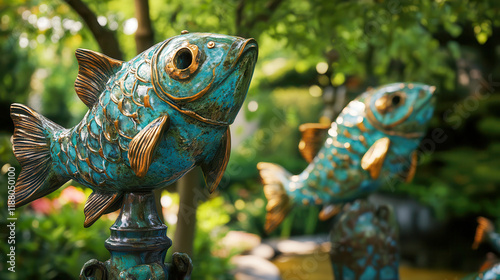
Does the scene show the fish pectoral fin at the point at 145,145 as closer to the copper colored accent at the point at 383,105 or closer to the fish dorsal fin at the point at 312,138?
the copper colored accent at the point at 383,105

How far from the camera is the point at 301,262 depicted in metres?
4.70

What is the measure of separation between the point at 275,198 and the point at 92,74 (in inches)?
41.1

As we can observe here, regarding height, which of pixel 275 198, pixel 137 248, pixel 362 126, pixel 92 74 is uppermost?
pixel 92 74

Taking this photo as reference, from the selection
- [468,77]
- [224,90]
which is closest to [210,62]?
[224,90]

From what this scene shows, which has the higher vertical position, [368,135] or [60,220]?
[368,135]

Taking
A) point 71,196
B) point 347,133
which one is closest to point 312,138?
point 347,133

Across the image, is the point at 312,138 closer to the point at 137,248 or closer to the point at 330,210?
the point at 330,210

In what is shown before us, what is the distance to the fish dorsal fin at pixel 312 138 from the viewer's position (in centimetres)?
195

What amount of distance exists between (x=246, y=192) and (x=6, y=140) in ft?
13.9

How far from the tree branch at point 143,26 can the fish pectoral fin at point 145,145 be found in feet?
3.90

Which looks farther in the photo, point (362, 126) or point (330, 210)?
point (330, 210)

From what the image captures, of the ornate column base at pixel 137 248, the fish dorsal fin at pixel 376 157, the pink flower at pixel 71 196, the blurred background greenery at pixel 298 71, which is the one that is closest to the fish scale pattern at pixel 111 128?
the ornate column base at pixel 137 248

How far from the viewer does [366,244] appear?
1.69m

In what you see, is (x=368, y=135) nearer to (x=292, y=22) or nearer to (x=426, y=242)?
(x=292, y=22)
